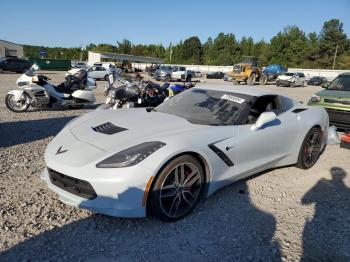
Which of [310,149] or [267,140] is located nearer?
[267,140]

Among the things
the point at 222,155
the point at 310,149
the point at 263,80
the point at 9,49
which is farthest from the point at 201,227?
the point at 9,49

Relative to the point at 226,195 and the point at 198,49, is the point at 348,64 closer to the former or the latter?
the point at 198,49

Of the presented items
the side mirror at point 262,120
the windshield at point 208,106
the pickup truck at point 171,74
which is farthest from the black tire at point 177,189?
the pickup truck at point 171,74

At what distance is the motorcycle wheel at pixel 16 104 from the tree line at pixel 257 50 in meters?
65.0

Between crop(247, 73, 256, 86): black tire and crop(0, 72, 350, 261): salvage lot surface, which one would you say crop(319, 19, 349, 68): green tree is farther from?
crop(0, 72, 350, 261): salvage lot surface

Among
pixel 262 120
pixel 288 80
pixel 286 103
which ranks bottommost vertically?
pixel 288 80

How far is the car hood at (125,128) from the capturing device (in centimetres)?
329

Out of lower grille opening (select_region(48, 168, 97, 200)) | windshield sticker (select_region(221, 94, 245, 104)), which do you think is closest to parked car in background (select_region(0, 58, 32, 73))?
windshield sticker (select_region(221, 94, 245, 104))

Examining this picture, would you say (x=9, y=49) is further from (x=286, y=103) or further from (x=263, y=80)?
(x=286, y=103)

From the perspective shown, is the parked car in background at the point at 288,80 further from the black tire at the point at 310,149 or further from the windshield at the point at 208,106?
the windshield at the point at 208,106

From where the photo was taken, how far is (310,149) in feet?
17.0

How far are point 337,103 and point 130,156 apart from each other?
6535 mm

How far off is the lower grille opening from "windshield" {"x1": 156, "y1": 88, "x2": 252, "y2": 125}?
1485 mm

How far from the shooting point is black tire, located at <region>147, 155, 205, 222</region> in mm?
3070
